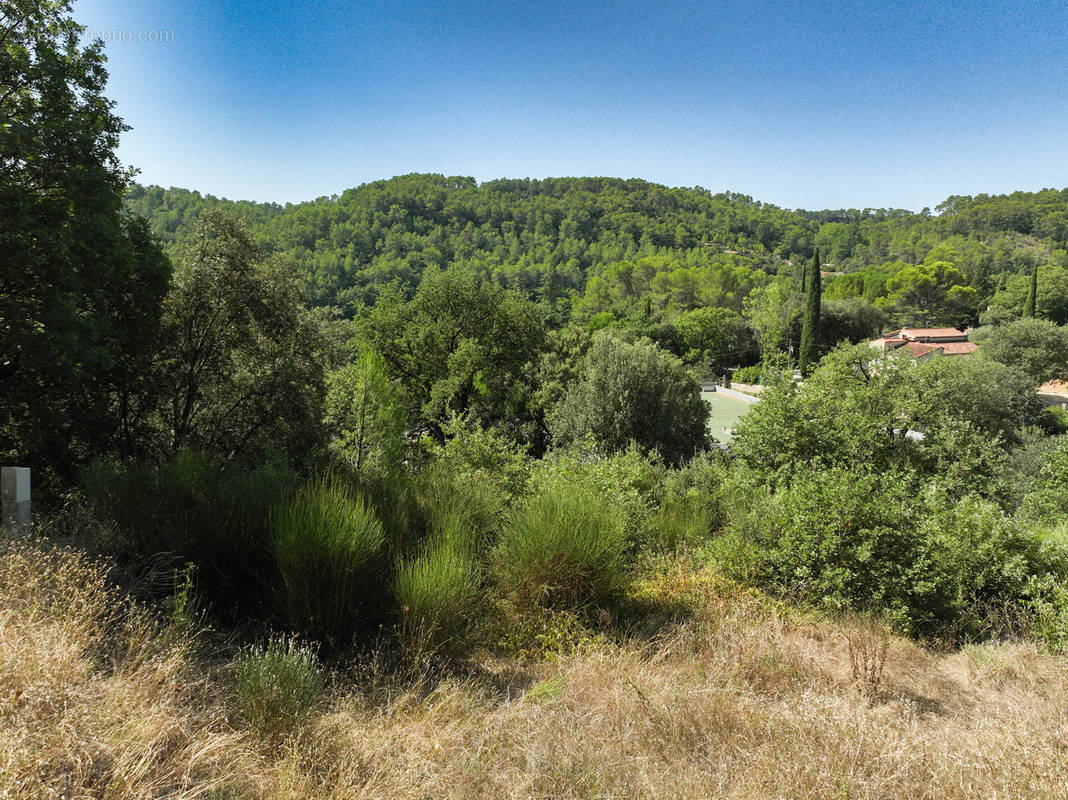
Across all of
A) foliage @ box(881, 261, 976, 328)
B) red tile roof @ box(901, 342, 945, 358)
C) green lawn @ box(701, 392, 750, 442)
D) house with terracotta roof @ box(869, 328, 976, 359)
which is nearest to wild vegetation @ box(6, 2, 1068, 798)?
green lawn @ box(701, 392, 750, 442)

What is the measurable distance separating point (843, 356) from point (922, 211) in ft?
539

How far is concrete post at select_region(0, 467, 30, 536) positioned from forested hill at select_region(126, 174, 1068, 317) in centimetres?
2897

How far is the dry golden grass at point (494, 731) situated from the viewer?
2178 mm

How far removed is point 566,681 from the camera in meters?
3.27

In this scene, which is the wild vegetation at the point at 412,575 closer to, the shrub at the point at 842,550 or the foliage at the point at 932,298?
the shrub at the point at 842,550

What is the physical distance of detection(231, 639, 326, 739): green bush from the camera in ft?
8.40

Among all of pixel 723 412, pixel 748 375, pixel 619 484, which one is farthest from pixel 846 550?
pixel 748 375

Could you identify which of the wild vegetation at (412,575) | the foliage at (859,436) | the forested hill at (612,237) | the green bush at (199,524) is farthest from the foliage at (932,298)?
the green bush at (199,524)

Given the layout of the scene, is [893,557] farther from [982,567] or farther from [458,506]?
[458,506]

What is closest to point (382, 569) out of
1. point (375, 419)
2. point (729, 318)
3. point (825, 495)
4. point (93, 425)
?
point (825, 495)

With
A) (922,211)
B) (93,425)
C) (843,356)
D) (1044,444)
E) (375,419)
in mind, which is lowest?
(1044,444)

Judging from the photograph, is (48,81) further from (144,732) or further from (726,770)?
(726,770)

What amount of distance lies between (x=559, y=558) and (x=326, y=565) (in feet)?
5.78

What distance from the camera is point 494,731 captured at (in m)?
2.70
